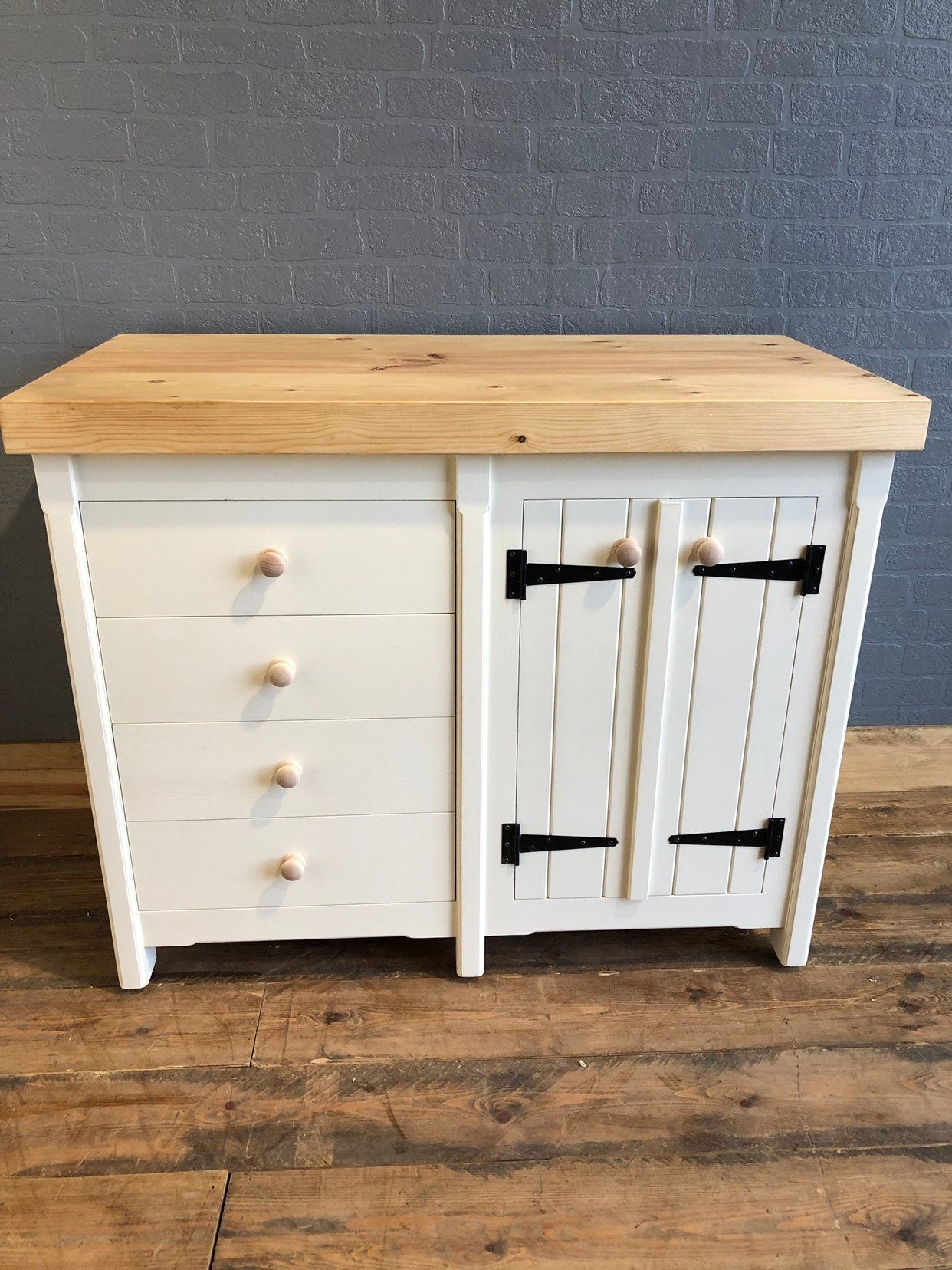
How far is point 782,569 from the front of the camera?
1.48 meters

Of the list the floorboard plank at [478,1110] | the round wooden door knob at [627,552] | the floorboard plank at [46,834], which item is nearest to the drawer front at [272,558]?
the round wooden door knob at [627,552]

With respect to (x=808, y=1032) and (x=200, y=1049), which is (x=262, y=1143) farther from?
(x=808, y=1032)

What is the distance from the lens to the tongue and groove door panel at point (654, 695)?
4.75ft

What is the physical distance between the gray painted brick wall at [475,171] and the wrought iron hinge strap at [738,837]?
97cm

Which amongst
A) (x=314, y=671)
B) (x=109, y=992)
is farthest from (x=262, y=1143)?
(x=314, y=671)

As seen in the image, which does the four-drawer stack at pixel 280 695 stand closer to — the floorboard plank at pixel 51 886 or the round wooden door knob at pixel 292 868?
the round wooden door knob at pixel 292 868

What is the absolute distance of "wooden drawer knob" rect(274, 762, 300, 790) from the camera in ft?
4.95

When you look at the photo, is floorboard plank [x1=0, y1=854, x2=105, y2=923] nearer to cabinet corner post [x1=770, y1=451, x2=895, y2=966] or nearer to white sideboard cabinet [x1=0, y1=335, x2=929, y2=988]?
white sideboard cabinet [x1=0, y1=335, x2=929, y2=988]

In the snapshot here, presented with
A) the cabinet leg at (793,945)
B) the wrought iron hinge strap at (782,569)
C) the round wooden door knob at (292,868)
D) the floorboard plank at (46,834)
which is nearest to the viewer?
the wrought iron hinge strap at (782,569)

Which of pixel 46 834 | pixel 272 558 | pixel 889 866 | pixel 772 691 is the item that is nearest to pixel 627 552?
pixel 772 691

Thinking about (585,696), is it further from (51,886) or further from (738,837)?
(51,886)

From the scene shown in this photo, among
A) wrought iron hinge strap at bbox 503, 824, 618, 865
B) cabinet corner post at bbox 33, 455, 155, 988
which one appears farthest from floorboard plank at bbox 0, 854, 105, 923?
wrought iron hinge strap at bbox 503, 824, 618, 865

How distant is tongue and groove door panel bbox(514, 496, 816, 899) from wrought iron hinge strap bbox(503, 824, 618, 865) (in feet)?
0.04

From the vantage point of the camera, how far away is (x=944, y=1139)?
1.40m
